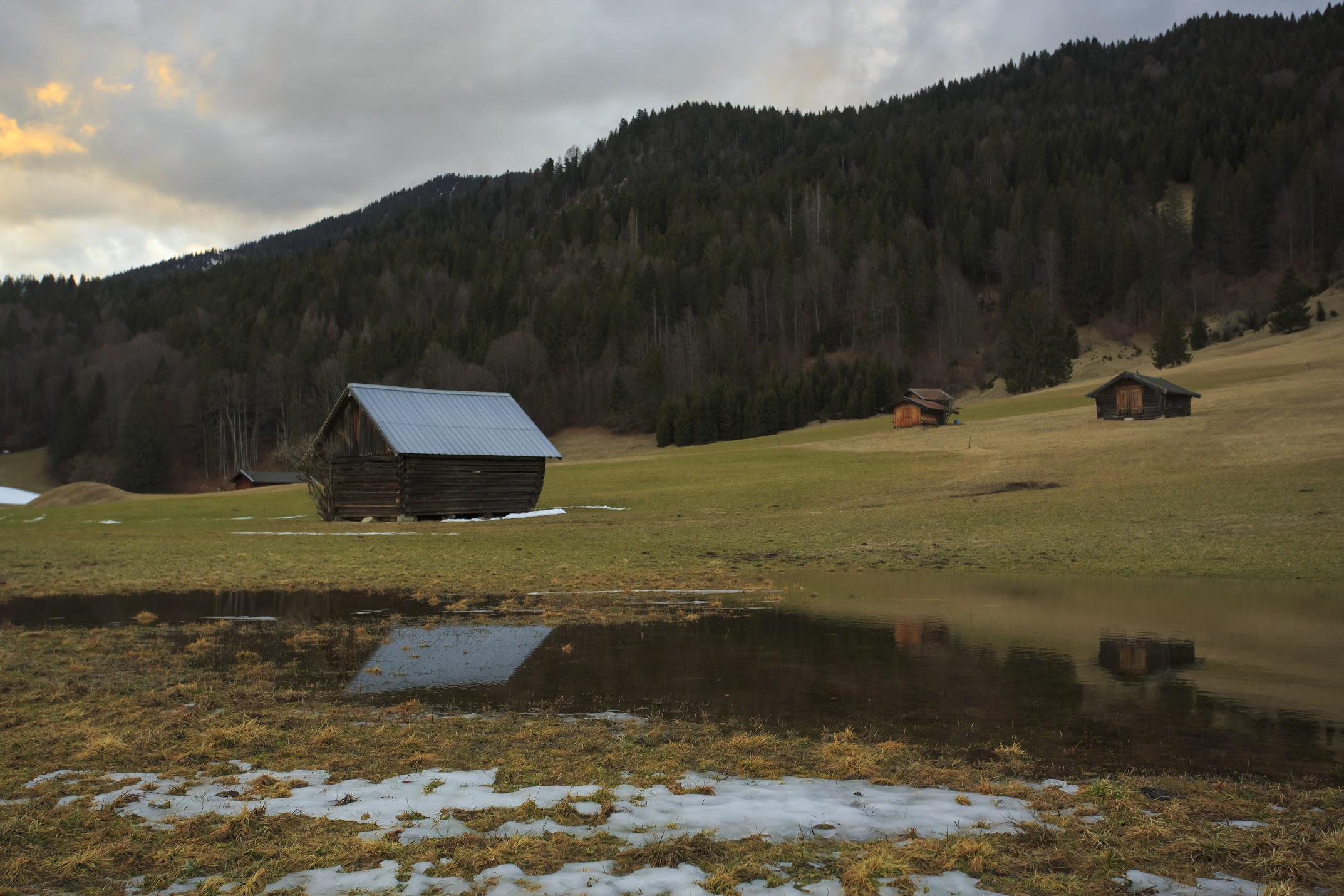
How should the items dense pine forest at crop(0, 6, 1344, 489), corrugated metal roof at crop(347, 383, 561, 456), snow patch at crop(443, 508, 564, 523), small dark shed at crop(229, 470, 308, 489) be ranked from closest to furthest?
snow patch at crop(443, 508, 564, 523)
corrugated metal roof at crop(347, 383, 561, 456)
small dark shed at crop(229, 470, 308, 489)
dense pine forest at crop(0, 6, 1344, 489)

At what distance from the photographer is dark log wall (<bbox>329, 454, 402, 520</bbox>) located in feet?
147

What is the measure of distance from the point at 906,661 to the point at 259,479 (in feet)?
334

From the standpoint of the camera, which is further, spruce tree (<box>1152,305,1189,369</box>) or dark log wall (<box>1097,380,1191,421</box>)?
spruce tree (<box>1152,305,1189,369</box>)

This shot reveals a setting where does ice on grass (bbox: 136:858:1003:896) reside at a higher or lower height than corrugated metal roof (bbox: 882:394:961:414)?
lower

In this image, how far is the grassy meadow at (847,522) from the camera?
24.8 m

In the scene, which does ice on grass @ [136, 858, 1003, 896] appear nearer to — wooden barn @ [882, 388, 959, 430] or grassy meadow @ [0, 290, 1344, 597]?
grassy meadow @ [0, 290, 1344, 597]

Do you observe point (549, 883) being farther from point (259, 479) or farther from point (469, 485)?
point (259, 479)

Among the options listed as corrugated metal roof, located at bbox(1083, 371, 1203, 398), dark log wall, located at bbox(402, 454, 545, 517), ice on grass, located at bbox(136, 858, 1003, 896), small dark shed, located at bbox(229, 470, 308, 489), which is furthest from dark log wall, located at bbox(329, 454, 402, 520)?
small dark shed, located at bbox(229, 470, 308, 489)

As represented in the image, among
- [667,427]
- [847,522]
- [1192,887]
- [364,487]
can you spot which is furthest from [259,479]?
[1192,887]

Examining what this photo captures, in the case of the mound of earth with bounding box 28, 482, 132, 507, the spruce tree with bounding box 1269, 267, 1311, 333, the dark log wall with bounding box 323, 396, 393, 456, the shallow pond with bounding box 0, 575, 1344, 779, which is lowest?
the shallow pond with bounding box 0, 575, 1344, 779

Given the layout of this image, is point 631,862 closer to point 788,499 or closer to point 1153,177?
point 788,499

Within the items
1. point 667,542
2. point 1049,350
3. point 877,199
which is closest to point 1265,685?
point 667,542

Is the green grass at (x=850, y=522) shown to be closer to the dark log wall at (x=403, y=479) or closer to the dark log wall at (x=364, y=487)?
the dark log wall at (x=364, y=487)

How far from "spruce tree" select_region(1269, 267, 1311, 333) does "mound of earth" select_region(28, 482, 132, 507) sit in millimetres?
107141
